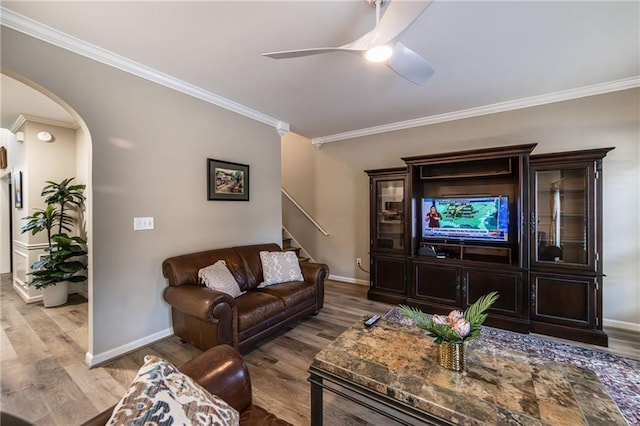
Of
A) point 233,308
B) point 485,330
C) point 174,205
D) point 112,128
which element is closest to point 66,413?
point 233,308

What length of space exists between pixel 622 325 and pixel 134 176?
17.6 ft

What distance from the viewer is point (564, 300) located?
A: 275cm

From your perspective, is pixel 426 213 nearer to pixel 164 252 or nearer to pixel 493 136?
pixel 493 136

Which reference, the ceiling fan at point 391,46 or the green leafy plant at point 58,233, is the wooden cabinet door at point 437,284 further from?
the green leafy plant at point 58,233

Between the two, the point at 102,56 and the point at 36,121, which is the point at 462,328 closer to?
the point at 102,56

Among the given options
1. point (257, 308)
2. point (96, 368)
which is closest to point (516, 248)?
point (257, 308)

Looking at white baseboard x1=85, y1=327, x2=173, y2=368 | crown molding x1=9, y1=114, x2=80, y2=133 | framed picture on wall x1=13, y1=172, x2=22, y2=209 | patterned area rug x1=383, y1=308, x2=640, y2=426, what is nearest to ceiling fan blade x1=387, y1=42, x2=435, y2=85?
patterned area rug x1=383, y1=308, x2=640, y2=426

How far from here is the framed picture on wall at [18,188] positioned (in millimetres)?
4039

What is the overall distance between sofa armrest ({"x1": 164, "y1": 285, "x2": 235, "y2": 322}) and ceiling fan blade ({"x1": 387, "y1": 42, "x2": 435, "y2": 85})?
7.28 ft

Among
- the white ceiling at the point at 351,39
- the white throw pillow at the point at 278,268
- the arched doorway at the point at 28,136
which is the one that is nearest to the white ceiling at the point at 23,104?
the arched doorway at the point at 28,136

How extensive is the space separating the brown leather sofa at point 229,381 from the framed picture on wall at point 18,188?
5.06 meters

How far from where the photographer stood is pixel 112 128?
2.37 metres

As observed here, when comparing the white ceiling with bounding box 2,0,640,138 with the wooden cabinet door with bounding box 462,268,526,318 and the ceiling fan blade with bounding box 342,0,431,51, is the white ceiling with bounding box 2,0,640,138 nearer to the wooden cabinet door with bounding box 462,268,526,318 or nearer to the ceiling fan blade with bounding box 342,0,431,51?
the ceiling fan blade with bounding box 342,0,431,51

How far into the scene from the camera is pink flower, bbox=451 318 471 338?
1301 mm
